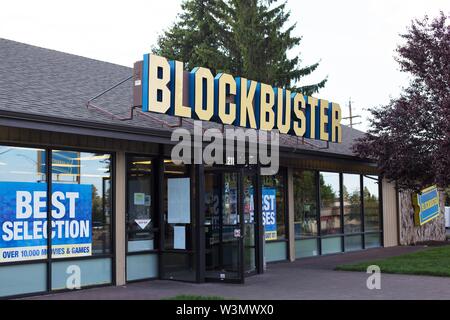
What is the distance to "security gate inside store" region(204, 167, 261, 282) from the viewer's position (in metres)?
12.0

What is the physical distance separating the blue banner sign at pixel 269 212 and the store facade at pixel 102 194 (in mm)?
53

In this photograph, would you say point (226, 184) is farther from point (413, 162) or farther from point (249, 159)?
point (413, 162)

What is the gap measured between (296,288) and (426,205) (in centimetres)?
1360

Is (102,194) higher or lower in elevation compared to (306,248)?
higher

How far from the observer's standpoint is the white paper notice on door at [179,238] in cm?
1242

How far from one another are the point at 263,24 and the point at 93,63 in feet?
43.9

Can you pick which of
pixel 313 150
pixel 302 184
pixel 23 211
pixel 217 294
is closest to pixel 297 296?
pixel 217 294

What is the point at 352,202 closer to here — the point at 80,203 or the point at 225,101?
the point at 225,101

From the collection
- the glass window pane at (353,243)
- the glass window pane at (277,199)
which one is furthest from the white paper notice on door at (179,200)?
the glass window pane at (353,243)

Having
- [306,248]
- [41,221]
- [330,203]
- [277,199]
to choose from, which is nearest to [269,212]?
[277,199]

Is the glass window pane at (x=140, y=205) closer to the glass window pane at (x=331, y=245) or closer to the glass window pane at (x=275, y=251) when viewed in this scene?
the glass window pane at (x=275, y=251)

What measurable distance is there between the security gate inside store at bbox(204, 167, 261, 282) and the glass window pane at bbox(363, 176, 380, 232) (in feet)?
26.6

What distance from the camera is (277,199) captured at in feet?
54.1

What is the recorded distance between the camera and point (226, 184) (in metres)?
12.6
